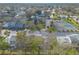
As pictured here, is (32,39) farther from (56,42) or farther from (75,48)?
(75,48)

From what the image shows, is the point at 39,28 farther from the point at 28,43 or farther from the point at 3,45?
the point at 3,45

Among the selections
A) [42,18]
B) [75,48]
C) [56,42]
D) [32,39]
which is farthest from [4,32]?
[75,48]

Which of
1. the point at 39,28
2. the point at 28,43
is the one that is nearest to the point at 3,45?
the point at 28,43

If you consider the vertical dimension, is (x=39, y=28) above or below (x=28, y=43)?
above

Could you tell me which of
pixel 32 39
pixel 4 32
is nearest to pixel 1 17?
pixel 4 32

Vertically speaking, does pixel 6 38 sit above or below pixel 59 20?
below

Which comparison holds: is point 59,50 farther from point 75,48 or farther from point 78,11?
point 78,11

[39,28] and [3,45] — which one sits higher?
[39,28]
